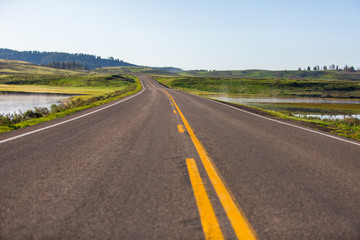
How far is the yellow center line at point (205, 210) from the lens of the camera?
8.01 feet

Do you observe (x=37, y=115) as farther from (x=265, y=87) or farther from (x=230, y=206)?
(x=265, y=87)

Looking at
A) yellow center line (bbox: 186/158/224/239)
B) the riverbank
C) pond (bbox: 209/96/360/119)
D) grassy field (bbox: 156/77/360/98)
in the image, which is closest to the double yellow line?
yellow center line (bbox: 186/158/224/239)

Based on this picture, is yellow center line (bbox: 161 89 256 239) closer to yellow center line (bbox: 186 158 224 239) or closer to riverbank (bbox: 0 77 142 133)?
yellow center line (bbox: 186 158 224 239)

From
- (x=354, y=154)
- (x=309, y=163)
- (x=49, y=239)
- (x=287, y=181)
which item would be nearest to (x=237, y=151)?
(x=309, y=163)

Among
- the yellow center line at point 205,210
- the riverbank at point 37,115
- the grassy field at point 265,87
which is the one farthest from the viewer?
the grassy field at point 265,87

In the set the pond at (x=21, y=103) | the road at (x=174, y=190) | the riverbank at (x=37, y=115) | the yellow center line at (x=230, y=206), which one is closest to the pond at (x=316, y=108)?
the riverbank at (x=37, y=115)

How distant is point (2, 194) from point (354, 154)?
22.0ft

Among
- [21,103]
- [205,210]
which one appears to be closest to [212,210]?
[205,210]

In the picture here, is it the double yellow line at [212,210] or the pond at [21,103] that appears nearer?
the double yellow line at [212,210]

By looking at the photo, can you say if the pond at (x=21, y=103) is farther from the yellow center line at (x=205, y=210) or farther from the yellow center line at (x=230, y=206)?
the yellow center line at (x=205, y=210)

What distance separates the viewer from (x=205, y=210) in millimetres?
2873

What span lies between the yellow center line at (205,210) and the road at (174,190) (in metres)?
0.01

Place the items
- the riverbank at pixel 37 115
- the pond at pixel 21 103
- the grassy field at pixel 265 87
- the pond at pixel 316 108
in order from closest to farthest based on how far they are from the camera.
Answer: the riverbank at pixel 37 115 → the pond at pixel 21 103 → the pond at pixel 316 108 → the grassy field at pixel 265 87

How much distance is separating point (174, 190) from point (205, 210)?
64 cm
